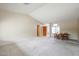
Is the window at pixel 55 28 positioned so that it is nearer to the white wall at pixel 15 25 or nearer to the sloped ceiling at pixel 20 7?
the white wall at pixel 15 25

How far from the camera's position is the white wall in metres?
2.40

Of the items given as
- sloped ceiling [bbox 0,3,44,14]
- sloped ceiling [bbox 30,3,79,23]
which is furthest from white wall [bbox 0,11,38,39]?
sloped ceiling [bbox 30,3,79,23]

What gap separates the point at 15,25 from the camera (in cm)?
242

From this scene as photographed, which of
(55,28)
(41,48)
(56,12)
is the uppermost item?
(56,12)

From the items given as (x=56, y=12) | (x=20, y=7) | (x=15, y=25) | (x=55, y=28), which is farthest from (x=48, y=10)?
(x=15, y=25)

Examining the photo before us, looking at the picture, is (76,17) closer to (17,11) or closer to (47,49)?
(47,49)

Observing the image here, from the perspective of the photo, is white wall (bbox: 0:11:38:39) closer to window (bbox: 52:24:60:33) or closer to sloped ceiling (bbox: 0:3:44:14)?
sloped ceiling (bbox: 0:3:44:14)

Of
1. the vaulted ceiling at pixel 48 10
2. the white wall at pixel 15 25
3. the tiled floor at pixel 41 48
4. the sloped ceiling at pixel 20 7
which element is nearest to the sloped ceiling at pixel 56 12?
the vaulted ceiling at pixel 48 10

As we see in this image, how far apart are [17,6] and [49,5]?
2.37 ft

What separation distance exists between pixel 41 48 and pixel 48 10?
2.88 feet

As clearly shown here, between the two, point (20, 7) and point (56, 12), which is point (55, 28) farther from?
point (20, 7)

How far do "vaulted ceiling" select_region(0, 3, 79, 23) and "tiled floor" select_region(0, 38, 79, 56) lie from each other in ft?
1.78

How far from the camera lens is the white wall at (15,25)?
7.87 feet

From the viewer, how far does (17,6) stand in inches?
94.1
